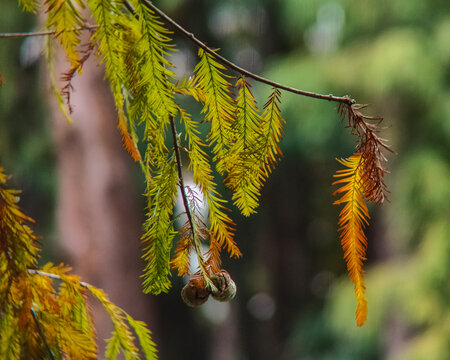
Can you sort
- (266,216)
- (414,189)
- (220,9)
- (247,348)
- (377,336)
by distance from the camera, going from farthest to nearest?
(247,348) < (266,216) < (220,9) < (377,336) < (414,189)

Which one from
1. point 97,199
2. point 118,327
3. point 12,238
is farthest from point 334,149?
point 12,238

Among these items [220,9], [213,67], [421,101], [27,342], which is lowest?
[27,342]

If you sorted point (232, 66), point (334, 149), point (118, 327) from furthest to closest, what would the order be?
point (334, 149), point (118, 327), point (232, 66)

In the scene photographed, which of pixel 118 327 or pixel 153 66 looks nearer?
pixel 153 66

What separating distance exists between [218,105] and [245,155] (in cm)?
4

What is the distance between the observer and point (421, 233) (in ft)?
11.4

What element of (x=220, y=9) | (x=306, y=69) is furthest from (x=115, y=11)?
(x=220, y=9)

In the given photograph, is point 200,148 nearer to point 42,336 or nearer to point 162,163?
point 162,163

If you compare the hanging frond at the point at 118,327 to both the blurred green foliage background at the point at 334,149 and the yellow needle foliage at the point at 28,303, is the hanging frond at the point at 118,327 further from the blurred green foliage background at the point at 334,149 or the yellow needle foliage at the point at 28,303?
the blurred green foliage background at the point at 334,149

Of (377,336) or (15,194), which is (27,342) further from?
(377,336)

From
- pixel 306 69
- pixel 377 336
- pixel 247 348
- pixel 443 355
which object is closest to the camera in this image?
pixel 443 355

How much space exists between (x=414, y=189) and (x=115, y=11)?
3.10m

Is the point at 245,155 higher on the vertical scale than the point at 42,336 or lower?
higher

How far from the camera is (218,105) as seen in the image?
47cm
